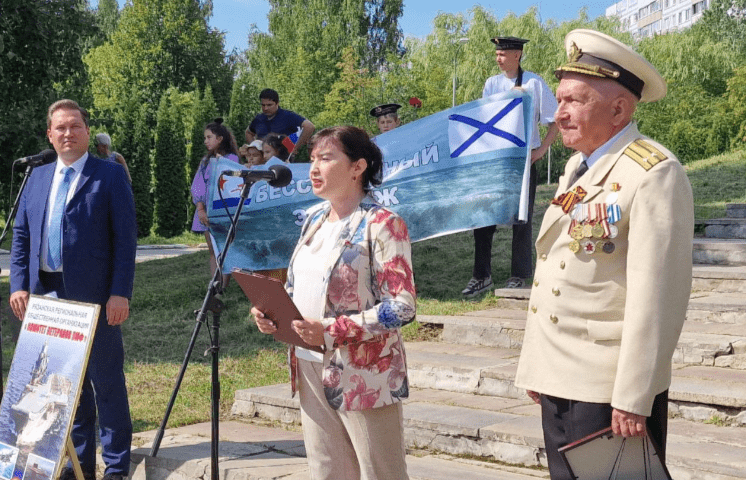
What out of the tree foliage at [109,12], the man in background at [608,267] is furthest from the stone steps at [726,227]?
the tree foliage at [109,12]

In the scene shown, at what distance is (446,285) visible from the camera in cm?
980

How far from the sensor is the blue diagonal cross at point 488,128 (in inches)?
342

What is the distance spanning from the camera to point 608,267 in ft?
9.66

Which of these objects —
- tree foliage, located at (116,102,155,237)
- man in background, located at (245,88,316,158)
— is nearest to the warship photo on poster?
man in background, located at (245,88,316,158)

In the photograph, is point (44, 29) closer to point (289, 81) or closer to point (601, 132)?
point (601, 132)

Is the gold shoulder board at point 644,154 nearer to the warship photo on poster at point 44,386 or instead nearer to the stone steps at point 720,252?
the warship photo on poster at point 44,386

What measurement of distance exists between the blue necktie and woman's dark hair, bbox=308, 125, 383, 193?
7.31 ft

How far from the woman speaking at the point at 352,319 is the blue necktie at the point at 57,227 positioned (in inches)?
86.3

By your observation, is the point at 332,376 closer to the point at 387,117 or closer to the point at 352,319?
the point at 352,319

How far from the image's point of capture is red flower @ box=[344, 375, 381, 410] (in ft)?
11.8

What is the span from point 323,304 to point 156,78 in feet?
163

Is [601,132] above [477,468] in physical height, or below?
above

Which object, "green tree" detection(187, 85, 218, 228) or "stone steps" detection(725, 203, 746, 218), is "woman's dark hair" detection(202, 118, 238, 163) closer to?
"stone steps" detection(725, 203, 746, 218)

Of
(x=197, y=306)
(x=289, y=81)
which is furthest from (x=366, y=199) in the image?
(x=289, y=81)
